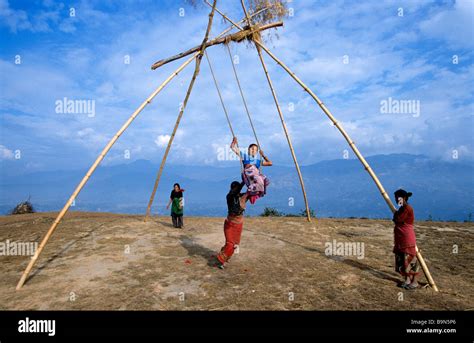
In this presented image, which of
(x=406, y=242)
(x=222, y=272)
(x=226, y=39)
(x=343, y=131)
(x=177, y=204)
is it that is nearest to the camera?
(x=406, y=242)

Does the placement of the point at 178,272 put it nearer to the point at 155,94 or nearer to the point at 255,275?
the point at 255,275

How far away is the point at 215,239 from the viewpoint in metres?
9.46

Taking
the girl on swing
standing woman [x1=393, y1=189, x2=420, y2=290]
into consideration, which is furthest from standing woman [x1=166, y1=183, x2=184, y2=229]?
standing woman [x1=393, y1=189, x2=420, y2=290]

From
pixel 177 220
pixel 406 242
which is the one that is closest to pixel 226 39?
pixel 177 220

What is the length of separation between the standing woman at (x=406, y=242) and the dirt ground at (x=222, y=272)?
1.00 feet

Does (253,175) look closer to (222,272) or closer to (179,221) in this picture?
(222,272)

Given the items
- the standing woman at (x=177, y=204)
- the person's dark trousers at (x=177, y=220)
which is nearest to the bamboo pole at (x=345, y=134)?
the standing woman at (x=177, y=204)

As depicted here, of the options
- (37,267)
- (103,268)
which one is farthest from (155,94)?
(37,267)

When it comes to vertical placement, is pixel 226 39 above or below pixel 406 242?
above

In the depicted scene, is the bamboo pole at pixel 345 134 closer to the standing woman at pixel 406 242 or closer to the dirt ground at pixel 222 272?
the standing woman at pixel 406 242

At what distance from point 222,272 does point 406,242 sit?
377 centimetres

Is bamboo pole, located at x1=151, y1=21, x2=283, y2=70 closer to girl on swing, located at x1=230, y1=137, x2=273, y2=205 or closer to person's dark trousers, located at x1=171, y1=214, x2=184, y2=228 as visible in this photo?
girl on swing, located at x1=230, y1=137, x2=273, y2=205

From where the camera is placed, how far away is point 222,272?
→ 20.8 feet

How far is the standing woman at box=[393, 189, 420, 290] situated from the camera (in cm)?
550
